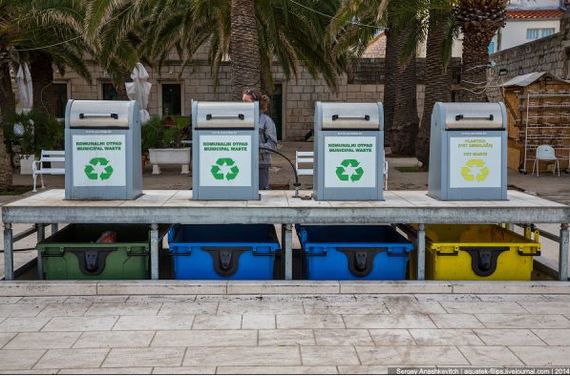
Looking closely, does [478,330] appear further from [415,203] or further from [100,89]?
[100,89]

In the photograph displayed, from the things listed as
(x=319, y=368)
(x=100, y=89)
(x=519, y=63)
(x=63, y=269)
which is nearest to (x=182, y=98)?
(x=100, y=89)

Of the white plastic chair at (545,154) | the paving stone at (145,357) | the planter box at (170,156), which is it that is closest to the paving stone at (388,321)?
the paving stone at (145,357)

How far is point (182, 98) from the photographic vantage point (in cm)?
3061

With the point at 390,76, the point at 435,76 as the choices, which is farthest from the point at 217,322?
the point at 390,76

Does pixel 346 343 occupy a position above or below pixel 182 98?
below

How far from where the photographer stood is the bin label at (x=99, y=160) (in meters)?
5.72

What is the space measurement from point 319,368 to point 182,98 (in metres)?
27.6

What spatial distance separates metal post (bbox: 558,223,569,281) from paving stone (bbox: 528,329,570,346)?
1.03 metres

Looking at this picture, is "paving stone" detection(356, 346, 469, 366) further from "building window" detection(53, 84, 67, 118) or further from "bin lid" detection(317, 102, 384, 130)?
"building window" detection(53, 84, 67, 118)

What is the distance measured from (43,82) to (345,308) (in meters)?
16.6

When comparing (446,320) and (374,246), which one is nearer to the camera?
(446,320)

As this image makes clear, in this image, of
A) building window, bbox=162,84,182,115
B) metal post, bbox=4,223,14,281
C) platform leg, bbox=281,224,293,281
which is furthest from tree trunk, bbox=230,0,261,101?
building window, bbox=162,84,182,115

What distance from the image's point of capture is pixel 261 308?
515 cm

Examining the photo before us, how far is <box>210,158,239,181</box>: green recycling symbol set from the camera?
574 centimetres
